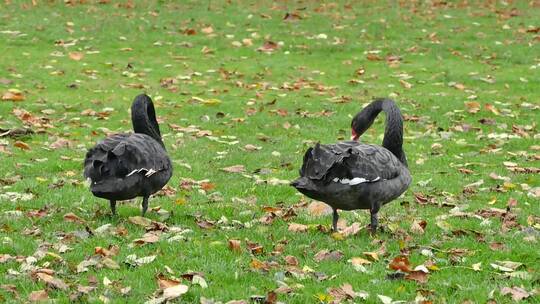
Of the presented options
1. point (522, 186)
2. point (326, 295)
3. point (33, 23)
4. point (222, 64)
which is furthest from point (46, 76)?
point (326, 295)

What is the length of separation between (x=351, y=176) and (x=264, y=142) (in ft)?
20.8

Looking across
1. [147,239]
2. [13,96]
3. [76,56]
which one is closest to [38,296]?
[147,239]

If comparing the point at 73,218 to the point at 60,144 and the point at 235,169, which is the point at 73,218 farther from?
the point at 60,144

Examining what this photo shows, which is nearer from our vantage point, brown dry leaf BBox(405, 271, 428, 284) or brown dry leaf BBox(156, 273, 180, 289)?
brown dry leaf BBox(156, 273, 180, 289)

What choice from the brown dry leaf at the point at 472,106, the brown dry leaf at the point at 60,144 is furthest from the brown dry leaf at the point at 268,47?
the brown dry leaf at the point at 60,144

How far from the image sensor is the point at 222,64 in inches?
776

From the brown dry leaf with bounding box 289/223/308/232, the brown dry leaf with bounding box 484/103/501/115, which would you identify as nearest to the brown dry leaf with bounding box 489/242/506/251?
the brown dry leaf with bounding box 289/223/308/232

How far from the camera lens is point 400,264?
6438mm

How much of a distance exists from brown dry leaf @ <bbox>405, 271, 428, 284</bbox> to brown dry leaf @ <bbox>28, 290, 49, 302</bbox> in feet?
8.78

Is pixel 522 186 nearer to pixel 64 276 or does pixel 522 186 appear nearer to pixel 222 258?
pixel 222 258

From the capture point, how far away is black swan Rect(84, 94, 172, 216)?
717 cm

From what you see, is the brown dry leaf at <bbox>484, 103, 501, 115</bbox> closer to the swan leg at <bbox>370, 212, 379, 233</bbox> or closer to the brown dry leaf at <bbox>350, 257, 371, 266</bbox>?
the swan leg at <bbox>370, 212, 379, 233</bbox>

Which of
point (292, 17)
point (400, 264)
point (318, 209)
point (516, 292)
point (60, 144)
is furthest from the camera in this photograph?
point (292, 17)

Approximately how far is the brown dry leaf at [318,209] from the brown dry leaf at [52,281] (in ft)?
11.2
